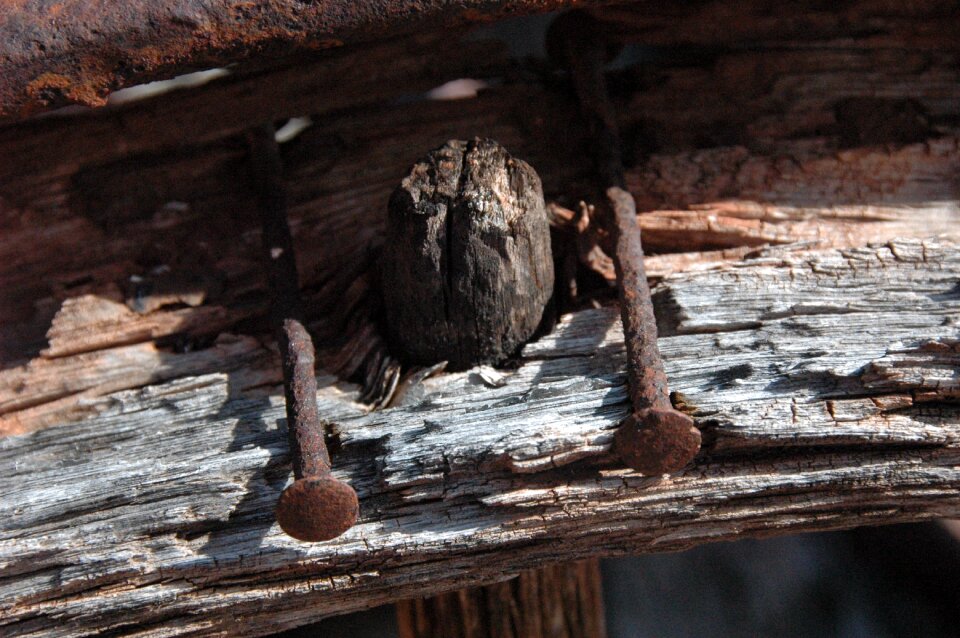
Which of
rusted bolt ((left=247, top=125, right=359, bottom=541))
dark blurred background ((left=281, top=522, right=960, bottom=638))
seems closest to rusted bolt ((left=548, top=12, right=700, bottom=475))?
rusted bolt ((left=247, top=125, right=359, bottom=541))

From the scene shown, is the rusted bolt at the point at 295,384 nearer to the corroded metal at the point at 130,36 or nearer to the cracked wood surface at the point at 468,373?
the cracked wood surface at the point at 468,373

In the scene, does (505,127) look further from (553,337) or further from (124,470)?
(124,470)

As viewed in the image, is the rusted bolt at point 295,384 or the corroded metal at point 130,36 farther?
the corroded metal at point 130,36

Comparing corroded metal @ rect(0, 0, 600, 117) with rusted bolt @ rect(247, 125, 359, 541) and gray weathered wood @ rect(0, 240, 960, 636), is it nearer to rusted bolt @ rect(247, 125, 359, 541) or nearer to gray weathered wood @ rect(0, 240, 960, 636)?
rusted bolt @ rect(247, 125, 359, 541)

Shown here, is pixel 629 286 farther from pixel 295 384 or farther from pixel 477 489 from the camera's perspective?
pixel 295 384

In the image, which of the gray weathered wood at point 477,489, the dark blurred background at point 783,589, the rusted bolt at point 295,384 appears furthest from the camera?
the dark blurred background at point 783,589

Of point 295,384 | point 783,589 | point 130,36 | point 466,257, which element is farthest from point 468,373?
point 783,589

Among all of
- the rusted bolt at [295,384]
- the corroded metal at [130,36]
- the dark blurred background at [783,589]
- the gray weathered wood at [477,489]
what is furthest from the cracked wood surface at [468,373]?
the dark blurred background at [783,589]
